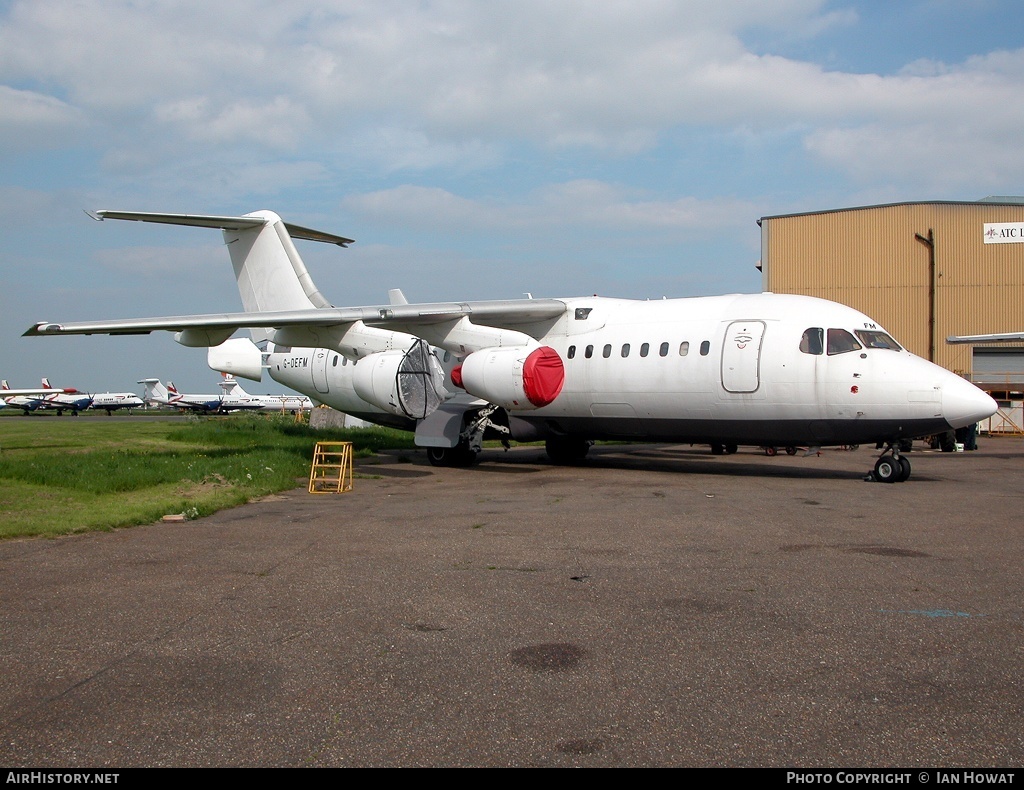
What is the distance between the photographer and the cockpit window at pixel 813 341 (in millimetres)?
14961

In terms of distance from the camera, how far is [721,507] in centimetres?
1172

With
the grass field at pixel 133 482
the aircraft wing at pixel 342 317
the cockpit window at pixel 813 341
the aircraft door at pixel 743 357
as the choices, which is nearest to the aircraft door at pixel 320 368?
the grass field at pixel 133 482

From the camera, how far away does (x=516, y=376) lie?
56.4 feet

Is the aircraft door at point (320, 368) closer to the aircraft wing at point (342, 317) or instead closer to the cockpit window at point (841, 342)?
the aircraft wing at point (342, 317)

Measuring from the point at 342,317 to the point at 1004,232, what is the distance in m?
29.1

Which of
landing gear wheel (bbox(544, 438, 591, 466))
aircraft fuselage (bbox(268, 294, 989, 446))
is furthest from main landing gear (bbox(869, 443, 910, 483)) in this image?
landing gear wheel (bbox(544, 438, 591, 466))

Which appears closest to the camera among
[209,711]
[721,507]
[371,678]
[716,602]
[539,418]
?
[209,711]

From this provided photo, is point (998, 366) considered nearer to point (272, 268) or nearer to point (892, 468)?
point (892, 468)

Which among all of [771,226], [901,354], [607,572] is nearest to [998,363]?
[771,226]

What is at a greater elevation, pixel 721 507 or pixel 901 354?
pixel 901 354

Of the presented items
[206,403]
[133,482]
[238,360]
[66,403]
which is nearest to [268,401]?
[206,403]

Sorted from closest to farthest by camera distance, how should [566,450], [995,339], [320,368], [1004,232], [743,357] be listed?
[743,357], [566,450], [320,368], [995,339], [1004,232]

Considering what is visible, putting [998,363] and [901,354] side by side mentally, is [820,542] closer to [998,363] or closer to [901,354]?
[901,354]
